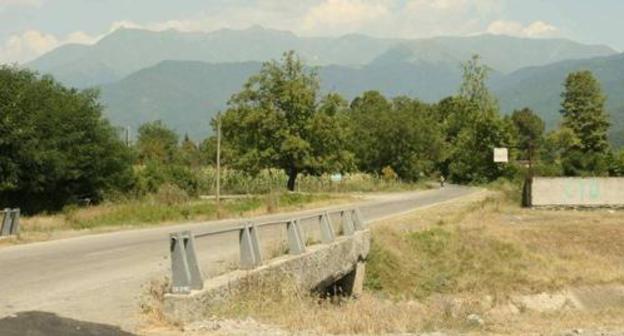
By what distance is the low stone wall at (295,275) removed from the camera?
1002 cm

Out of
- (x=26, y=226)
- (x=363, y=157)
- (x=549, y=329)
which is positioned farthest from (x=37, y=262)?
(x=363, y=157)

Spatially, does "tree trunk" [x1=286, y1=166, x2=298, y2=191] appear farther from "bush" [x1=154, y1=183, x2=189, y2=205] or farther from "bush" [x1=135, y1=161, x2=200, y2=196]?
"bush" [x1=154, y1=183, x2=189, y2=205]

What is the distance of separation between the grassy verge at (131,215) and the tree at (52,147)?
6243 millimetres

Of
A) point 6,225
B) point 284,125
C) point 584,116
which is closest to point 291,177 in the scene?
point 284,125

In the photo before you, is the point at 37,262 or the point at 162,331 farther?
the point at 37,262

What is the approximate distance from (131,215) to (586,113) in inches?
3236

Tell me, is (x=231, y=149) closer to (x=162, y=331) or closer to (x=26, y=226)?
(x=26, y=226)

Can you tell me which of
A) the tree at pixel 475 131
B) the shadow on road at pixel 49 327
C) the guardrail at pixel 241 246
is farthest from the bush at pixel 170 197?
the tree at pixel 475 131

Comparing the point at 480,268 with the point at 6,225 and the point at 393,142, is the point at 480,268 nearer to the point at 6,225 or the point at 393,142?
the point at 6,225

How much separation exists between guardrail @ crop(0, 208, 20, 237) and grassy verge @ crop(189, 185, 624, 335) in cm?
1008

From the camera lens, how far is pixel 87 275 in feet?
47.4

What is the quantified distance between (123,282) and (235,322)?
4.22 metres

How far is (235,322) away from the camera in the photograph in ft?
33.0

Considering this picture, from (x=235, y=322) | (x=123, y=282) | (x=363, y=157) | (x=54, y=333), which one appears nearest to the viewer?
(x=54, y=333)
